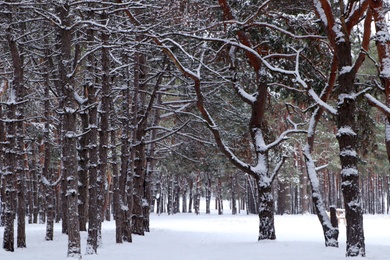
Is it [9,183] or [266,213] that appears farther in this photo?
A: [266,213]

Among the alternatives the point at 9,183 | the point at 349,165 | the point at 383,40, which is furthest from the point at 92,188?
the point at 383,40

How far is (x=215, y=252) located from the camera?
14.0 metres

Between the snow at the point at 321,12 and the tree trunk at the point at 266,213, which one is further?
the tree trunk at the point at 266,213

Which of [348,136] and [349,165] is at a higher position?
[348,136]

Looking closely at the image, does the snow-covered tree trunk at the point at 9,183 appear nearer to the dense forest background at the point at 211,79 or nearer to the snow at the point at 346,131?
the dense forest background at the point at 211,79

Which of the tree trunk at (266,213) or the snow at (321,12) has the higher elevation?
the snow at (321,12)

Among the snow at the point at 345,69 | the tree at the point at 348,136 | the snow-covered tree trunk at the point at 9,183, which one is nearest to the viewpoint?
the tree at the point at 348,136

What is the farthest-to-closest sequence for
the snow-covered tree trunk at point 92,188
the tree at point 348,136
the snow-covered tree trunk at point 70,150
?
the snow-covered tree trunk at point 92,188
the snow-covered tree trunk at point 70,150
the tree at point 348,136

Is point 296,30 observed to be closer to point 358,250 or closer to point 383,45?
point 383,45

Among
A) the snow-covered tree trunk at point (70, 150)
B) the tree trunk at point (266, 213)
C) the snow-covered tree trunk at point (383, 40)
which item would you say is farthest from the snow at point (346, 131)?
the snow-covered tree trunk at point (70, 150)

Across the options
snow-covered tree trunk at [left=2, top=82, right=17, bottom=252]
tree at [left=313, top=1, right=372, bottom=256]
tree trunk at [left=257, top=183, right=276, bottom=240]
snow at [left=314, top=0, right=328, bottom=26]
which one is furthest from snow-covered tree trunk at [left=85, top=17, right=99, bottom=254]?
tree at [left=313, top=1, right=372, bottom=256]

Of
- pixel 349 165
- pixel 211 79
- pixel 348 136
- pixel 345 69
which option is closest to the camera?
pixel 349 165

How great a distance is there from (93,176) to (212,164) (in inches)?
586

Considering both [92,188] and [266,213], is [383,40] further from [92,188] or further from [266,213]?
[92,188]
